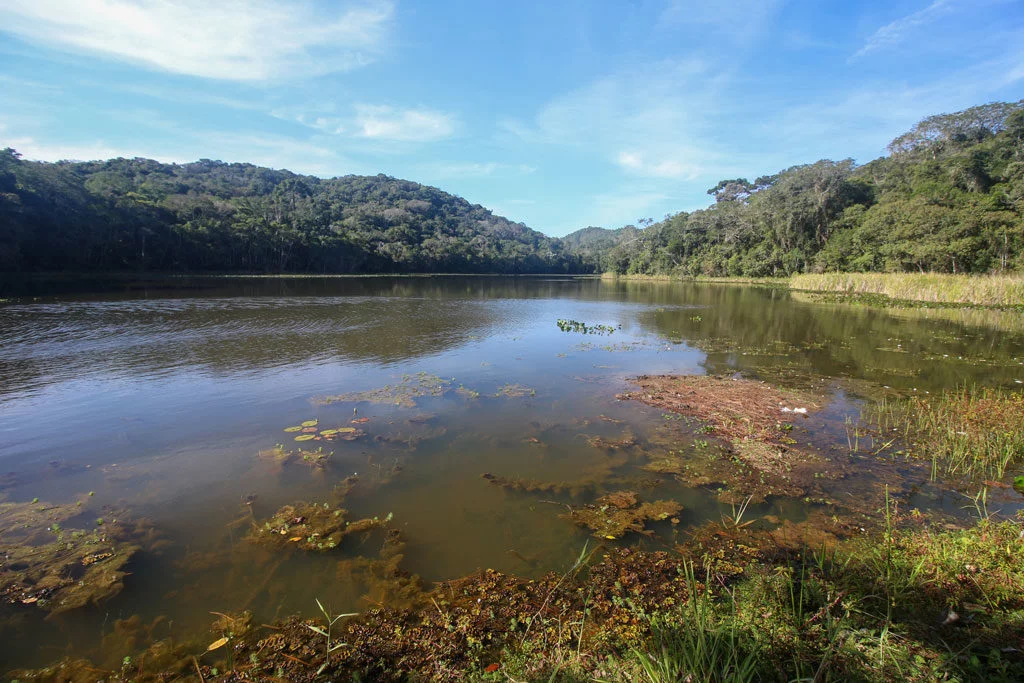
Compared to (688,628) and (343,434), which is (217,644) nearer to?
(688,628)

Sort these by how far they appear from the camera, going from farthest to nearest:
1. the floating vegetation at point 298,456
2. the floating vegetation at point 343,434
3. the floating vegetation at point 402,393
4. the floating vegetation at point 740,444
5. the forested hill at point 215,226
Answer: the forested hill at point 215,226, the floating vegetation at point 402,393, the floating vegetation at point 343,434, the floating vegetation at point 298,456, the floating vegetation at point 740,444

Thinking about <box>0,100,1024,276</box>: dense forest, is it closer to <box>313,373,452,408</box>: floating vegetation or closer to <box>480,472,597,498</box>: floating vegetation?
<box>313,373,452,408</box>: floating vegetation

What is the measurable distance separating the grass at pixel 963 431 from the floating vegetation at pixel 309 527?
7.50 metres

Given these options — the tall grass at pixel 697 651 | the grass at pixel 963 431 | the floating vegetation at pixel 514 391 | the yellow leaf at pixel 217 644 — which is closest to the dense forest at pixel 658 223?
the grass at pixel 963 431

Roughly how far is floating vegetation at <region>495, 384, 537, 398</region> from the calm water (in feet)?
0.58

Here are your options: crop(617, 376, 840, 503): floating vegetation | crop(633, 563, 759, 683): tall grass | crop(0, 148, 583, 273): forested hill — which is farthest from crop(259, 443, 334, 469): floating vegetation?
crop(0, 148, 583, 273): forested hill

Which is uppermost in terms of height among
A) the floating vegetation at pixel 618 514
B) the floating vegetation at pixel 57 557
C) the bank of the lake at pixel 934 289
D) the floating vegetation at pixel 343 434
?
the bank of the lake at pixel 934 289

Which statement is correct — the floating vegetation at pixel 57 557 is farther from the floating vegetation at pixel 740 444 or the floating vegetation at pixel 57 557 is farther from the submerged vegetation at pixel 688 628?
the floating vegetation at pixel 740 444

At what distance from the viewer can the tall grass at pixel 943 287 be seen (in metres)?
25.1

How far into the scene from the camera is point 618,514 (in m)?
5.06

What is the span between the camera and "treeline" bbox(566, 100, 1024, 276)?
37.2 metres

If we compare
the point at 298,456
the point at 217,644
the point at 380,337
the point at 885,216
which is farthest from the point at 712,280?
the point at 217,644

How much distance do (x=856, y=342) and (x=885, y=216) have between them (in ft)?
134


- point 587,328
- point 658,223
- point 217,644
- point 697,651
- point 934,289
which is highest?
point 658,223
